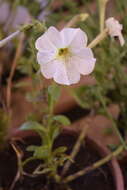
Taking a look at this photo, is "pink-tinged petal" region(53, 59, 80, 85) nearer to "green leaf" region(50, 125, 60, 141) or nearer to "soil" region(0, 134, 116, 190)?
"green leaf" region(50, 125, 60, 141)

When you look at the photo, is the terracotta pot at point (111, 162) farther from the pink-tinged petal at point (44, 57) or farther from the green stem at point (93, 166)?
the pink-tinged petal at point (44, 57)

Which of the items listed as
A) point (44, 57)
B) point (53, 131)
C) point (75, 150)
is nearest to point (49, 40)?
point (44, 57)

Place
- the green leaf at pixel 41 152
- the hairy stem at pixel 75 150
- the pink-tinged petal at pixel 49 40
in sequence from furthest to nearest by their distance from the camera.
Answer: the hairy stem at pixel 75 150, the green leaf at pixel 41 152, the pink-tinged petal at pixel 49 40

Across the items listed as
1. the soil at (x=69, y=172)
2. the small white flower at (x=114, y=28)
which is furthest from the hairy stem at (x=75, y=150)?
the small white flower at (x=114, y=28)

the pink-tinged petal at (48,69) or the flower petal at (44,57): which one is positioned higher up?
the flower petal at (44,57)

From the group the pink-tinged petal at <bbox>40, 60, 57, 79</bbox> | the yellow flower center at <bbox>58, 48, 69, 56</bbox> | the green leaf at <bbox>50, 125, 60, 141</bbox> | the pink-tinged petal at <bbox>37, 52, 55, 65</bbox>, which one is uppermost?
the pink-tinged petal at <bbox>37, 52, 55, 65</bbox>

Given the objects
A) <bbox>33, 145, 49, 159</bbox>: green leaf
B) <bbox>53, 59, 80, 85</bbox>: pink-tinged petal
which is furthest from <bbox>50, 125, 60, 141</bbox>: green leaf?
<bbox>53, 59, 80, 85</bbox>: pink-tinged petal

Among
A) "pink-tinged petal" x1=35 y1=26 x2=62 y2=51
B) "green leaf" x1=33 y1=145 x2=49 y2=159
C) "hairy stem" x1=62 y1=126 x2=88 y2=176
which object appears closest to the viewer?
"pink-tinged petal" x1=35 y1=26 x2=62 y2=51

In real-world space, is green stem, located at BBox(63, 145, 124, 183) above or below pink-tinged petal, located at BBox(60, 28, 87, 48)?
below
